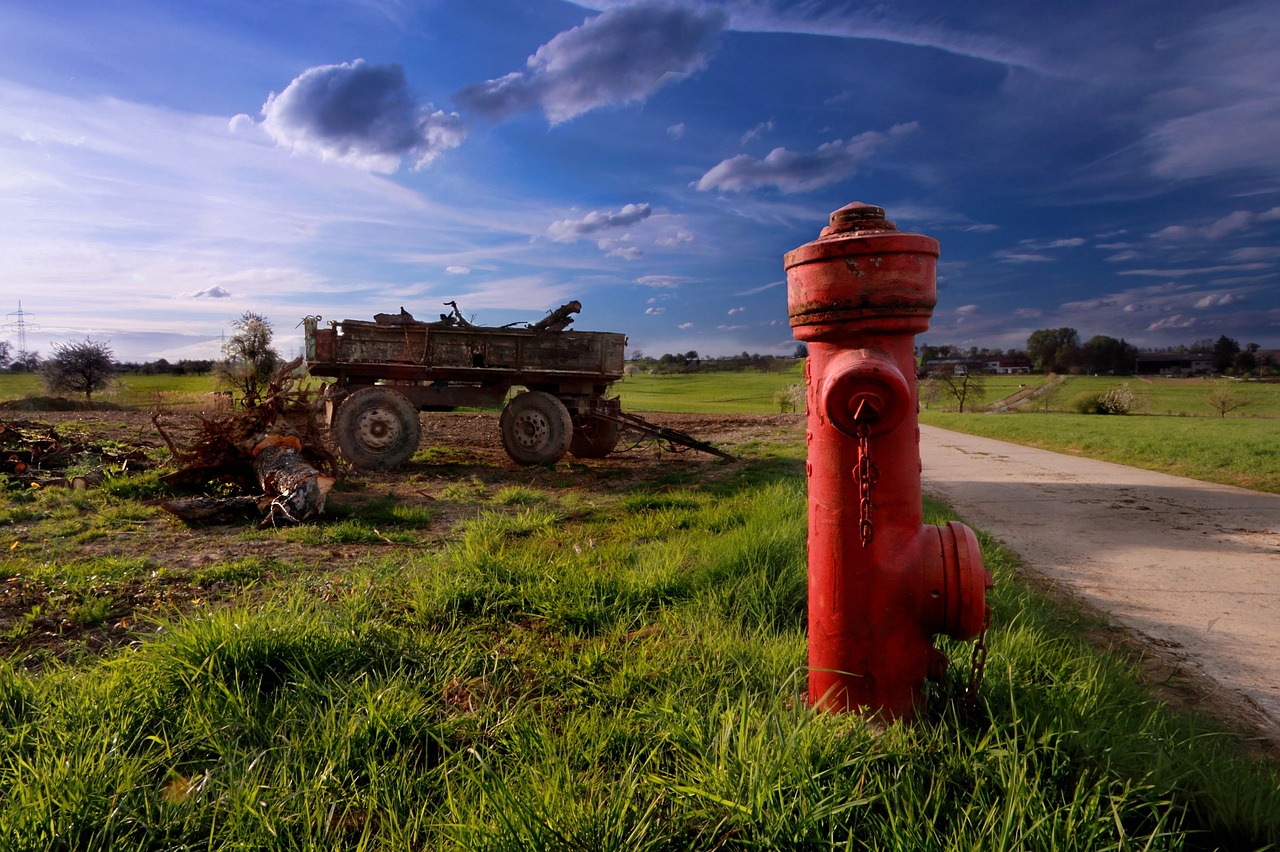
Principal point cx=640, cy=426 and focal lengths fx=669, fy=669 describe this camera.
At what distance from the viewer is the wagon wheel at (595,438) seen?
11.7 metres

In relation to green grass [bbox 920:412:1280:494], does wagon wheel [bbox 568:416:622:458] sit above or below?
above

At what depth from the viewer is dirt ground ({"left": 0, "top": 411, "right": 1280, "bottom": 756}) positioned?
334cm

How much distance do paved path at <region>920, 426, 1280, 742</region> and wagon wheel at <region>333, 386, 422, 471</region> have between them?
7180mm

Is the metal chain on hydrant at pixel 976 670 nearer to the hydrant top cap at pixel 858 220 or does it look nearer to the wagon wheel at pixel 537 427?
the hydrant top cap at pixel 858 220

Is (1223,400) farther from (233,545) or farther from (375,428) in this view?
(233,545)

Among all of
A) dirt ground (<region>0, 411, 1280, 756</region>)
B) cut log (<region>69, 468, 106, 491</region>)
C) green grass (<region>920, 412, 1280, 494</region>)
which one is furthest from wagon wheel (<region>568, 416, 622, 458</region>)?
green grass (<region>920, 412, 1280, 494</region>)

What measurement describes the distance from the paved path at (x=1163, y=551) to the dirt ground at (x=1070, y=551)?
12mm

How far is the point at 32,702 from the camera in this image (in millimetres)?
2469

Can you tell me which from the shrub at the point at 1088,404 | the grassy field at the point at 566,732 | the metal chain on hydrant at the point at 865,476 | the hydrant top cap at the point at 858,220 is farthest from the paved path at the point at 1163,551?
the shrub at the point at 1088,404

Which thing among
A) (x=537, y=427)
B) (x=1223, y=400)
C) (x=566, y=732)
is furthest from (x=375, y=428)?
(x=1223, y=400)

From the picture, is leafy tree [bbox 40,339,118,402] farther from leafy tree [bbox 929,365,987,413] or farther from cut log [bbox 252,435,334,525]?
leafy tree [bbox 929,365,987,413]

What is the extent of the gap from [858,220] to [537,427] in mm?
Result: 8515

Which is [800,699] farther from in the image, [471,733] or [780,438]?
[780,438]

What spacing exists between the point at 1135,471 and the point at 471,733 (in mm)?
11189
